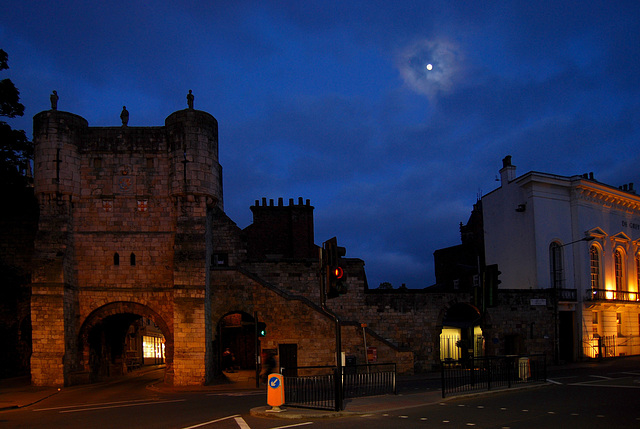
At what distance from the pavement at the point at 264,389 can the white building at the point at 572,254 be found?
11284 mm

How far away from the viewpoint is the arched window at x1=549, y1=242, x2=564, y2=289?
1321 inches

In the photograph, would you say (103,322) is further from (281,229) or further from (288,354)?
(281,229)

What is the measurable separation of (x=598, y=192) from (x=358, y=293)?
17863 millimetres

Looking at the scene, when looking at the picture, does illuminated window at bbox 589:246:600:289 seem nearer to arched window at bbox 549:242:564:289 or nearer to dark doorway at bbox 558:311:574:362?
dark doorway at bbox 558:311:574:362

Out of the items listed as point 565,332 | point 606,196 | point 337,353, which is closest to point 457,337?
point 565,332

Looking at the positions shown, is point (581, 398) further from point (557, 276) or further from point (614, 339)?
point (614, 339)

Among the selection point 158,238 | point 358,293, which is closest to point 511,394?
point 358,293

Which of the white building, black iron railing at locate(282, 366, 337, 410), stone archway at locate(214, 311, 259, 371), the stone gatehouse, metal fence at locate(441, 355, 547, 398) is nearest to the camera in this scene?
black iron railing at locate(282, 366, 337, 410)

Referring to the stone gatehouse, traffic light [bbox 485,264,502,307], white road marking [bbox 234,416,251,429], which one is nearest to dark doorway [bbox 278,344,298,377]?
the stone gatehouse

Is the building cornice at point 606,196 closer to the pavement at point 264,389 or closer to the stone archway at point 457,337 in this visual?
the stone archway at point 457,337

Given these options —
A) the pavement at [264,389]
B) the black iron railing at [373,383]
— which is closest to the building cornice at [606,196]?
the pavement at [264,389]

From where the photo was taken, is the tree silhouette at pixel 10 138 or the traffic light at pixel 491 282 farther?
the tree silhouette at pixel 10 138

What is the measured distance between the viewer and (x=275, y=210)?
4069cm

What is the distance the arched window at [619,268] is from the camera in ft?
120
